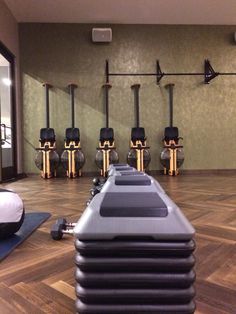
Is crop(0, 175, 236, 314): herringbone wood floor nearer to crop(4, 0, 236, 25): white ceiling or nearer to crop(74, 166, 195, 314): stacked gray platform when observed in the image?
crop(74, 166, 195, 314): stacked gray platform

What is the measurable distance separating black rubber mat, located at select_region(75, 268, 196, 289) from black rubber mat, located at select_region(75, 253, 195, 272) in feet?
0.04

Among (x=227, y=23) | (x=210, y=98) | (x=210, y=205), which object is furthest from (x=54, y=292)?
(x=227, y=23)

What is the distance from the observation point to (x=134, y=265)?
1.87 ft

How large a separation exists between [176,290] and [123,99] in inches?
191

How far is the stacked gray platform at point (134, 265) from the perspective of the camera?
0.56 metres

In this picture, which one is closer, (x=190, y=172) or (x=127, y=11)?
(x=127, y=11)

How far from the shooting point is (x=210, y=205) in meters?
2.28

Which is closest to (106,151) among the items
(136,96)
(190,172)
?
(136,96)

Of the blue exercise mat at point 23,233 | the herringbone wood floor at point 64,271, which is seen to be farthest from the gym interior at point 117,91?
the herringbone wood floor at point 64,271

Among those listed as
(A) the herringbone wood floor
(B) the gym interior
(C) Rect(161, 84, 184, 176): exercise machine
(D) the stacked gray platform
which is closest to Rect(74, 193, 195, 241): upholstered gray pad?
(D) the stacked gray platform

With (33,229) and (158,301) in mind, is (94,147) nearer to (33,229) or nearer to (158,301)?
(33,229)

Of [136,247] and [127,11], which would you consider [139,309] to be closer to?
[136,247]

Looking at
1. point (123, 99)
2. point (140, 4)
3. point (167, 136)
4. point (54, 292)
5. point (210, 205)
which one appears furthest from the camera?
point (123, 99)

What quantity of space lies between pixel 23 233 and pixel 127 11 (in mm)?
4299
